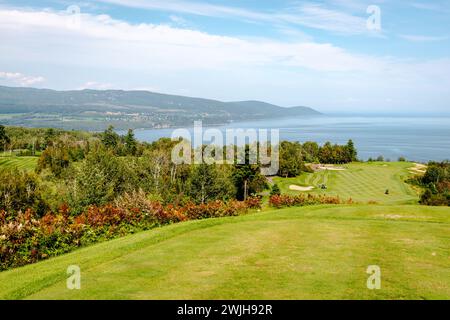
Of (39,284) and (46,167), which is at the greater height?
(39,284)

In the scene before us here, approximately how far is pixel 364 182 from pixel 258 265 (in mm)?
75066

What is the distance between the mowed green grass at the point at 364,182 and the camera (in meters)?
64.5

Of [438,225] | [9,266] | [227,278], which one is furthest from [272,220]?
[9,266]

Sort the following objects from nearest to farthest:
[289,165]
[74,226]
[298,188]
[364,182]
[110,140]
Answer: [74,226], [298,188], [364,182], [289,165], [110,140]

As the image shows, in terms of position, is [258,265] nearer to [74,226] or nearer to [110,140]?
[74,226]

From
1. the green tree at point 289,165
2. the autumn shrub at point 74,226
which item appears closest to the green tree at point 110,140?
the green tree at point 289,165

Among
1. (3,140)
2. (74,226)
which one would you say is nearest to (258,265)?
(74,226)

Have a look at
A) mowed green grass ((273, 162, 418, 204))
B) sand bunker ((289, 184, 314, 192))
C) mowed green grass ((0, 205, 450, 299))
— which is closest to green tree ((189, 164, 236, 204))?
mowed green grass ((273, 162, 418, 204))

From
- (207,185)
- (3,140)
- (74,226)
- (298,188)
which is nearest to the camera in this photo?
(74,226)

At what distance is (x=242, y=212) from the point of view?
62.6 feet

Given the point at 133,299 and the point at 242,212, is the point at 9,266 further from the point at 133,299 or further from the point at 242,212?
the point at 242,212

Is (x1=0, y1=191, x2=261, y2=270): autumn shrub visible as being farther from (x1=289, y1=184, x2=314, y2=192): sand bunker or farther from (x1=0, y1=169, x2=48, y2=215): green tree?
(x1=289, y1=184, x2=314, y2=192): sand bunker

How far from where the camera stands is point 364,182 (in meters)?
78.2
